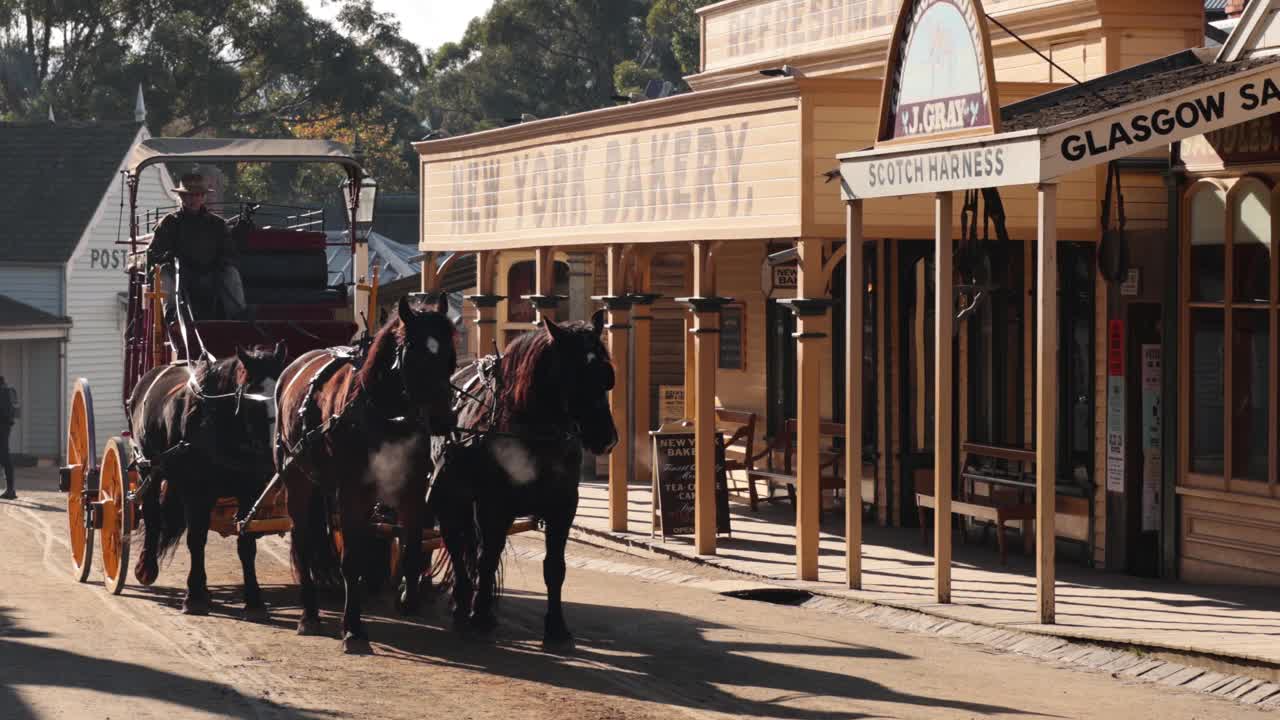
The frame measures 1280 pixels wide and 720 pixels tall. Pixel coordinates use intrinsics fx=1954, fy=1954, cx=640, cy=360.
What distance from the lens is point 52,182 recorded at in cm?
3738

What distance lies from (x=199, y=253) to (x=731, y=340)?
28.2 feet

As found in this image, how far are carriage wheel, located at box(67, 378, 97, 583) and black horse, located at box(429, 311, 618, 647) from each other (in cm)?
348

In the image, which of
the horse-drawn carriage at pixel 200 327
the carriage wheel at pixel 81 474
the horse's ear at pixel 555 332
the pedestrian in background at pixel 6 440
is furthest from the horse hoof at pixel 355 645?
the pedestrian in background at pixel 6 440

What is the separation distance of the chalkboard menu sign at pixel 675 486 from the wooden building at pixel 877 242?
453 mm

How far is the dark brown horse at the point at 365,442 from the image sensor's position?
10953 mm

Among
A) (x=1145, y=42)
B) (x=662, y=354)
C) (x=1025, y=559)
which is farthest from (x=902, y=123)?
(x=662, y=354)

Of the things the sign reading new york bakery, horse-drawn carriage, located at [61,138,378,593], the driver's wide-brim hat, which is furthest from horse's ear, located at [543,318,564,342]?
the driver's wide-brim hat

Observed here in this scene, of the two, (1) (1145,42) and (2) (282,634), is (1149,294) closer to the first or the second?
(1) (1145,42)

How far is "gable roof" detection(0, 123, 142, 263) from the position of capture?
35.7m

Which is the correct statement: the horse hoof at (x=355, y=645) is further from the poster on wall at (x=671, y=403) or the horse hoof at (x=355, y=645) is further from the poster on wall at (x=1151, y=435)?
the poster on wall at (x=671, y=403)

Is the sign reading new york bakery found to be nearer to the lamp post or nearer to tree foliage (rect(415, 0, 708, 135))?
the lamp post

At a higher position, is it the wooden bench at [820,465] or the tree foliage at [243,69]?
the tree foliage at [243,69]

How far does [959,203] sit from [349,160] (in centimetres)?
505

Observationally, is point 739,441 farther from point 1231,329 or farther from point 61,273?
point 61,273
